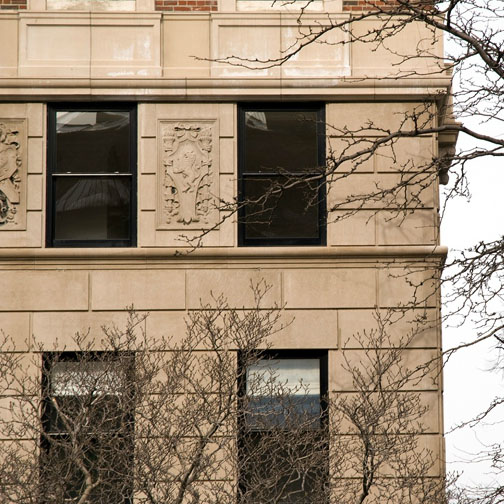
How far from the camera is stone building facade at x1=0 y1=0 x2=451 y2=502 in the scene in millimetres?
16781

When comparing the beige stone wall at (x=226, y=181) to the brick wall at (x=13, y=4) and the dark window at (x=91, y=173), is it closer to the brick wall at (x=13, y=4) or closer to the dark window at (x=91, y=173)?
the dark window at (x=91, y=173)

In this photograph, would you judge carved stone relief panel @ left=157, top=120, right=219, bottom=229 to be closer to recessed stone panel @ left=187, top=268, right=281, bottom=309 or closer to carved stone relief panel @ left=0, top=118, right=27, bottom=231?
recessed stone panel @ left=187, top=268, right=281, bottom=309

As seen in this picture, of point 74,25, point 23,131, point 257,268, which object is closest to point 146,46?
point 74,25

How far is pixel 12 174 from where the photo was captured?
56.2 feet

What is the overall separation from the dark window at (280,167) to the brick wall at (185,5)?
1.53 m

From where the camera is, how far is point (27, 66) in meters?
17.2

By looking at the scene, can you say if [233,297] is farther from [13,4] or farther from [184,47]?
[13,4]

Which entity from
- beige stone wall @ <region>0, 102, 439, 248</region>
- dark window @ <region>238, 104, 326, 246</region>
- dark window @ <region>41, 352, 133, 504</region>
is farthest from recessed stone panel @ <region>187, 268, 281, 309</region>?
dark window @ <region>41, 352, 133, 504</region>

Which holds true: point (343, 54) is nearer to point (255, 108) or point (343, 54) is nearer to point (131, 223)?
point (255, 108)

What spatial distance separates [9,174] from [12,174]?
42 millimetres

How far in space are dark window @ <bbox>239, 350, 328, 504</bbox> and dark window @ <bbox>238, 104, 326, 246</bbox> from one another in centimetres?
172

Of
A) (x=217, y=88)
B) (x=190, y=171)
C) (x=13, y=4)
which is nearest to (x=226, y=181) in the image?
(x=190, y=171)

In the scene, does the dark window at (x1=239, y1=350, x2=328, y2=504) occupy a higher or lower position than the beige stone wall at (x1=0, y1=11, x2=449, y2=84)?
lower

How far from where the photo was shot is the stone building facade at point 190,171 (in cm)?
1678
